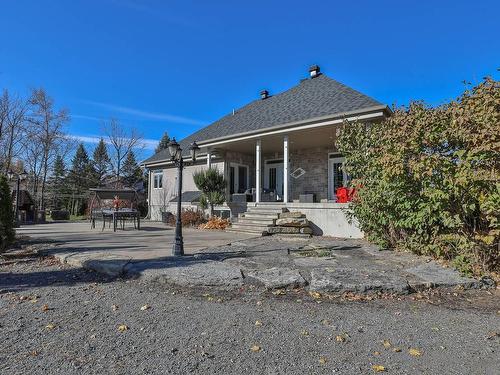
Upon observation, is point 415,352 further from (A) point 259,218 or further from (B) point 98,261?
(A) point 259,218

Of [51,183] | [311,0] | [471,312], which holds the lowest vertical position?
[471,312]

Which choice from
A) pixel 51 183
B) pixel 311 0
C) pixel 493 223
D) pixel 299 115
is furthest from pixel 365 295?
pixel 51 183

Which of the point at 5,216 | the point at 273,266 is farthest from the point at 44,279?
the point at 273,266

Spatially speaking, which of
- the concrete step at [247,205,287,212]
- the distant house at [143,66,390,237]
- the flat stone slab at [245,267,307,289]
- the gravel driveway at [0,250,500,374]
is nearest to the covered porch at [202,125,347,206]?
the distant house at [143,66,390,237]

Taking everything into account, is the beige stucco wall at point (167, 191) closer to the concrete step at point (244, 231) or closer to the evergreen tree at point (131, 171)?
the concrete step at point (244, 231)

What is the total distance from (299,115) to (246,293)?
28.5 feet

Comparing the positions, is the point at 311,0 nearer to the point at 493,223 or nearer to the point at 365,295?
the point at 493,223

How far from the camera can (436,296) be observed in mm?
4293

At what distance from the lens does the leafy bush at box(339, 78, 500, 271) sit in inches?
181

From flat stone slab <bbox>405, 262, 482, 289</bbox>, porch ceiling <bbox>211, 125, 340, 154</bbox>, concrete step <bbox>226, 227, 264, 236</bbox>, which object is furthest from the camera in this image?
porch ceiling <bbox>211, 125, 340, 154</bbox>

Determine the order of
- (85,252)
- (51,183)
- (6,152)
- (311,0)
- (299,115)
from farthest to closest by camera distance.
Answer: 1. (51,183)
2. (6,152)
3. (299,115)
4. (311,0)
5. (85,252)

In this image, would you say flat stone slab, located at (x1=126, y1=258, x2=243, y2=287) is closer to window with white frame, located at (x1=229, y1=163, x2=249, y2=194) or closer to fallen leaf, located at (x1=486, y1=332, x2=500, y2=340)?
fallen leaf, located at (x1=486, y1=332, x2=500, y2=340)

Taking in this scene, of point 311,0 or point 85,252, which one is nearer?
point 85,252

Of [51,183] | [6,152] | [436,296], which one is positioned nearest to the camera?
[436,296]
